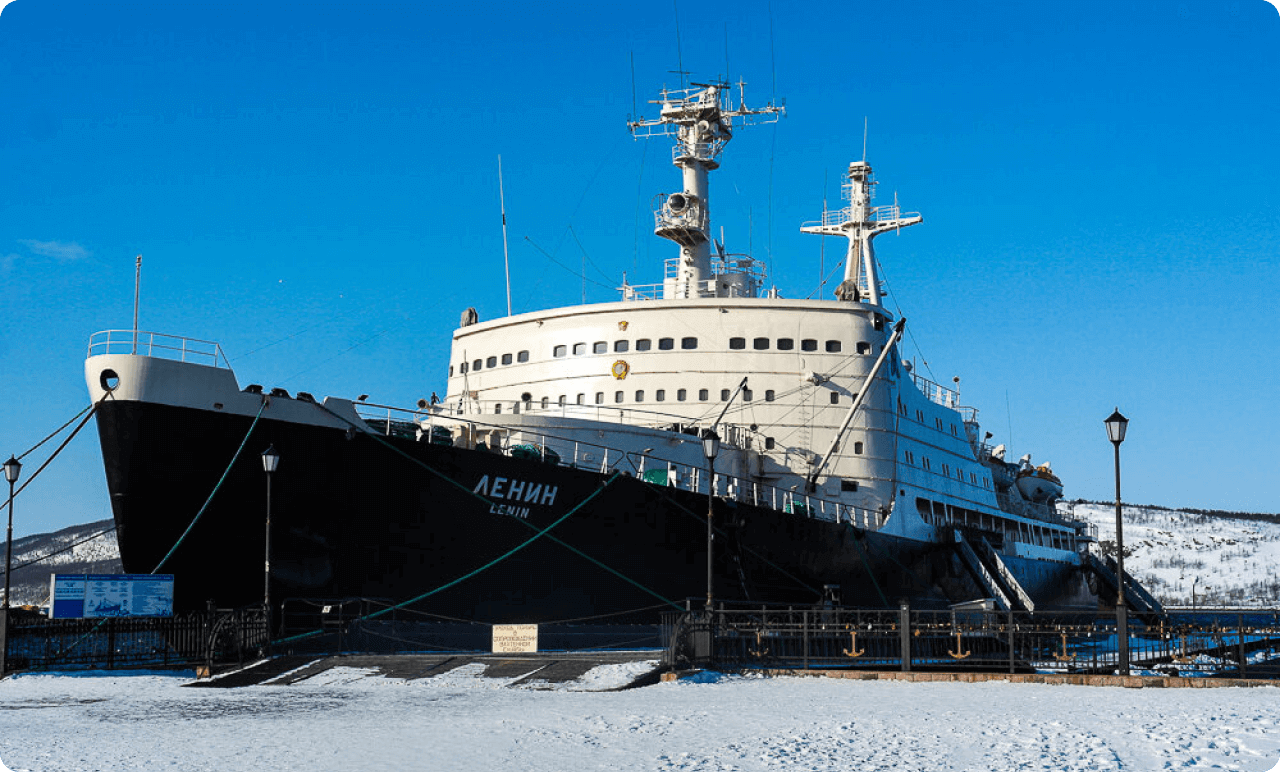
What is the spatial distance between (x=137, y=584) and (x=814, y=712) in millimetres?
10879

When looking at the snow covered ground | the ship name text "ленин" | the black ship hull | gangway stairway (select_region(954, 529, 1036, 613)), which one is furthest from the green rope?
gangway stairway (select_region(954, 529, 1036, 613))

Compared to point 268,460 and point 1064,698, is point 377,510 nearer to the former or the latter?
point 268,460

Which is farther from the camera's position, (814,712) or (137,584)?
(137,584)

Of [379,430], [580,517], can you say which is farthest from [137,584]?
[580,517]

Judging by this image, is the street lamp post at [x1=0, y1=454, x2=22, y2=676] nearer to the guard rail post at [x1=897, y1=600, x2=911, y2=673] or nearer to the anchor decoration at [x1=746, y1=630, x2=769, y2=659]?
the anchor decoration at [x1=746, y1=630, x2=769, y2=659]

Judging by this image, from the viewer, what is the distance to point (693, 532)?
Result: 25.3 metres

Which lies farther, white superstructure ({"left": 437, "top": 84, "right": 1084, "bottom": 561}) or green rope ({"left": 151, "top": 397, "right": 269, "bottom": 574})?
white superstructure ({"left": 437, "top": 84, "right": 1084, "bottom": 561})

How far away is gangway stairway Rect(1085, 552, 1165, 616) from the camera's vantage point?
141 ft

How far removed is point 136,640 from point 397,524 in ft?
14.1

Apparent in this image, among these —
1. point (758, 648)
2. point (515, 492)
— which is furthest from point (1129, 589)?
point (758, 648)

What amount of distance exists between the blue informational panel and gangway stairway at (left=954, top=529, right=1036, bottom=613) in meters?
21.6

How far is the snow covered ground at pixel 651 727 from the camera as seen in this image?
9680mm

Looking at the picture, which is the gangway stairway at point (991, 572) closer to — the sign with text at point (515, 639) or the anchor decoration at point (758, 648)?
the anchor decoration at point (758, 648)

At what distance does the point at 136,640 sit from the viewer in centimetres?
1936
